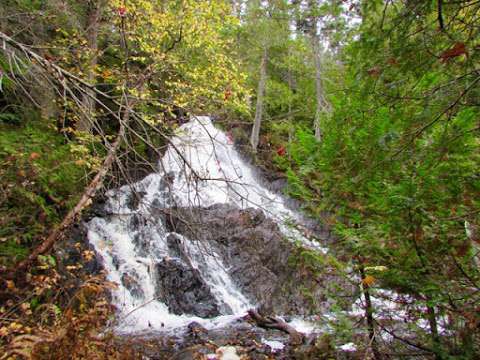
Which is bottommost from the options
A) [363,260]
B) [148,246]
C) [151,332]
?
[151,332]

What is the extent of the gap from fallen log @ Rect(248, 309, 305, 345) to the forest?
5 cm

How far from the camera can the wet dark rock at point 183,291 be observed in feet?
28.1

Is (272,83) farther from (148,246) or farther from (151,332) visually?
(151,332)

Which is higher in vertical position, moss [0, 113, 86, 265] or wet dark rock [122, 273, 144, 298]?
moss [0, 113, 86, 265]

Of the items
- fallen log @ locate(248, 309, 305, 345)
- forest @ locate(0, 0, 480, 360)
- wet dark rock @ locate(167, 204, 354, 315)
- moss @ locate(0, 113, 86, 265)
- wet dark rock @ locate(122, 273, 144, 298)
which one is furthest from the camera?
wet dark rock @ locate(167, 204, 354, 315)

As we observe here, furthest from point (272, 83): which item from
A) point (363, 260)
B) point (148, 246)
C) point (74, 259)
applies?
point (363, 260)

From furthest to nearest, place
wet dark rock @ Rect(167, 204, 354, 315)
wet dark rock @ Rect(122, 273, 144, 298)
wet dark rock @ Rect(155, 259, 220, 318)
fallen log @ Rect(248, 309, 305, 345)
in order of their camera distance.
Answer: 1. wet dark rock @ Rect(167, 204, 354, 315)
2. wet dark rock @ Rect(155, 259, 220, 318)
3. wet dark rock @ Rect(122, 273, 144, 298)
4. fallen log @ Rect(248, 309, 305, 345)

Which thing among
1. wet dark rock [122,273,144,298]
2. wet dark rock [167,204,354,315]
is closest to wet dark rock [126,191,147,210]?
wet dark rock [167,204,354,315]

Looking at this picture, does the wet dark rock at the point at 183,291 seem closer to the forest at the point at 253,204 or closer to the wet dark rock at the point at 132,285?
the forest at the point at 253,204

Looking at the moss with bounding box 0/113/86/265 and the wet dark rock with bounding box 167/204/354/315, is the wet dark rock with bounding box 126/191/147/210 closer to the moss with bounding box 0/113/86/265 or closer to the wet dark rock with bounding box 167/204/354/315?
the moss with bounding box 0/113/86/265

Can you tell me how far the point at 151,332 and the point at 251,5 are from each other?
1691 cm

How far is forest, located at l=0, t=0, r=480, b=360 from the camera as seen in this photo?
8.75ft

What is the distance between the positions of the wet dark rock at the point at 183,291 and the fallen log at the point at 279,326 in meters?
1.46

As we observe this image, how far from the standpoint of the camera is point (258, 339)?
671cm
